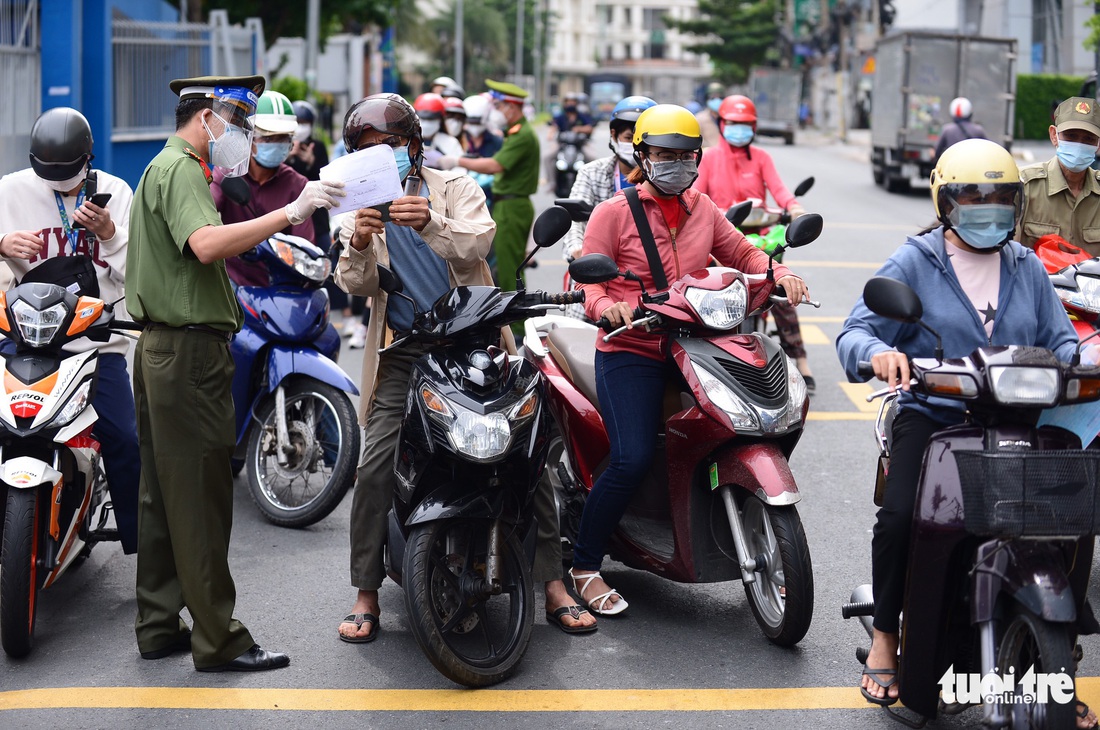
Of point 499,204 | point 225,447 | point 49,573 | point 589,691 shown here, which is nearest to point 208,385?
point 225,447

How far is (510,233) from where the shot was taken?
10.8 metres

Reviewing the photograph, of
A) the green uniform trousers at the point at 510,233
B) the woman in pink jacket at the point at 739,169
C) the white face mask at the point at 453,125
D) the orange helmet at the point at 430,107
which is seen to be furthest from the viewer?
the white face mask at the point at 453,125

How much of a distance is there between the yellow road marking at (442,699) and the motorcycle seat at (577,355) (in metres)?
A: 1.25

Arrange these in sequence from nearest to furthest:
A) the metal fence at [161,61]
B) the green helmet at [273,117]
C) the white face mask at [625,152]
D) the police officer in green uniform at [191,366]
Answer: the police officer in green uniform at [191,366]
the green helmet at [273,117]
the white face mask at [625,152]
the metal fence at [161,61]

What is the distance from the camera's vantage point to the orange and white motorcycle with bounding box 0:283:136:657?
455 centimetres

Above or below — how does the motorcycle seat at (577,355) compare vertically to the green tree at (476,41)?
below

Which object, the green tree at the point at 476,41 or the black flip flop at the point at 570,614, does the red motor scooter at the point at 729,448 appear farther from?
the green tree at the point at 476,41

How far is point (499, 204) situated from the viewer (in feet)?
35.6

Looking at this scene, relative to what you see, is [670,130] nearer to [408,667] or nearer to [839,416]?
[408,667]

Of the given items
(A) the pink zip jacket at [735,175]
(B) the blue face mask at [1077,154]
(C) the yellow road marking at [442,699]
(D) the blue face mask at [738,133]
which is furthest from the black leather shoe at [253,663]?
(D) the blue face mask at [738,133]

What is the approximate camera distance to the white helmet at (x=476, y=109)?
12.1 meters

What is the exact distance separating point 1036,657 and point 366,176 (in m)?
2.34

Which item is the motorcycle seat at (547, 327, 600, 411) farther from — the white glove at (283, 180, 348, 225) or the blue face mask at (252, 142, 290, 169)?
the blue face mask at (252, 142, 290, 169)

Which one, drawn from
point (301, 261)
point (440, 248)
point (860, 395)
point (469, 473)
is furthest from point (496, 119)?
point (469, 473)
